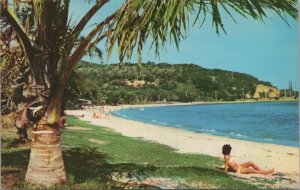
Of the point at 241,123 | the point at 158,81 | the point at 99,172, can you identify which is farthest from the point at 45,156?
the point at 241,123

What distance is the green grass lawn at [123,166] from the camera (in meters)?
6.92

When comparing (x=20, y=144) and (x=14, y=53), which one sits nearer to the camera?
(x=14, y=53)

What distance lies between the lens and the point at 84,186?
6605 millimetres

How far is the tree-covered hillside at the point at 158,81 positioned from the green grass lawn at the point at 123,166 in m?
1.03

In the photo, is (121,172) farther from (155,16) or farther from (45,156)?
(155,16)

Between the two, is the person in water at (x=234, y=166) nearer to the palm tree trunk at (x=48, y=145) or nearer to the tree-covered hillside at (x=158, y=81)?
the tree-covered hillside at (x=158, y=81)

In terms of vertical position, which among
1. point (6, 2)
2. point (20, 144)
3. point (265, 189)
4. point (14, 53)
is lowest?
point (265, 189)

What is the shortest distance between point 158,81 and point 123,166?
266 cm

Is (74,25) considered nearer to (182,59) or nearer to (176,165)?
(182,59)

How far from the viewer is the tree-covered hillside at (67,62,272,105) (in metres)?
7.82

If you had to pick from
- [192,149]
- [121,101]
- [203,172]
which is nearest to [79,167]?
[203,172]

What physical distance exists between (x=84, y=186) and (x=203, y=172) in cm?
219

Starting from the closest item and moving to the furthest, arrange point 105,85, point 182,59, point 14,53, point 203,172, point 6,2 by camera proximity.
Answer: point 6,2, point 14,53, point 182,59, point 203,172, point 105,85

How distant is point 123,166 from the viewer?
7.69 meters
